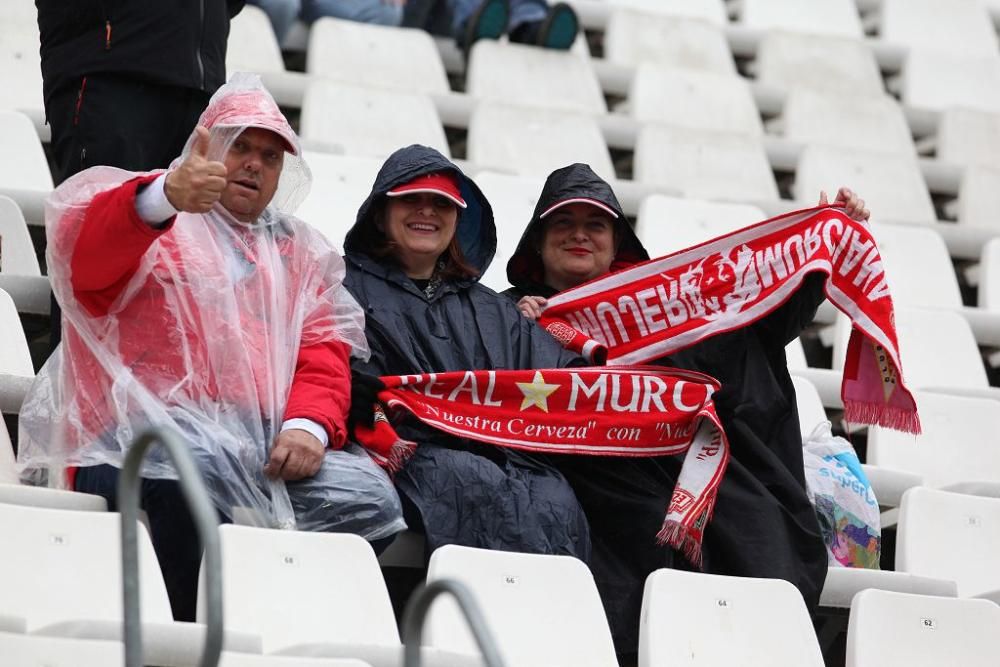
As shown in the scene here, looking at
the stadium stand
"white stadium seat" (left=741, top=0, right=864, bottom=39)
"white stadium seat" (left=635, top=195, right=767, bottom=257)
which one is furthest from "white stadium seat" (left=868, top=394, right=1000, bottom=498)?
"white stadium seat" (left=741, top=0, right=864, bottom=39)

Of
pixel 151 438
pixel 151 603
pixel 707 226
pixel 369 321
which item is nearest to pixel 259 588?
pixel 151 603

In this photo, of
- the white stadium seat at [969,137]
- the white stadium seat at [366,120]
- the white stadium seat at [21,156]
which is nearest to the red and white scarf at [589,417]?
the white stadium seat at [21,156]

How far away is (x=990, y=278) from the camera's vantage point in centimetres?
521

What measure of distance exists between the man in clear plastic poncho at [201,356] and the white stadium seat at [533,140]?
217 cm

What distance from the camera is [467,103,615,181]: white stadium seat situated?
17.3ft

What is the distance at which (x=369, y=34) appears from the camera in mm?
5723

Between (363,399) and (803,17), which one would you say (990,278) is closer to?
(803,17)

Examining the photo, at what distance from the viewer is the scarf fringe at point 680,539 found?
10.3 ft

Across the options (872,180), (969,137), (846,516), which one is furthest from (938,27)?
(846,516)

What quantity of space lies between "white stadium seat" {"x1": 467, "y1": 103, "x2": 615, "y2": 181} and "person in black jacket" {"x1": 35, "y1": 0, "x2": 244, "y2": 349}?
1.88 m

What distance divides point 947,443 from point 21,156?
2389 mm

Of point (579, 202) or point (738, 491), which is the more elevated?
point (579, 202)

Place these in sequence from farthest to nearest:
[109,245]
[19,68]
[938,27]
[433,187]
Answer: [938,27]
[19,68]
[433,187]
[109,245]

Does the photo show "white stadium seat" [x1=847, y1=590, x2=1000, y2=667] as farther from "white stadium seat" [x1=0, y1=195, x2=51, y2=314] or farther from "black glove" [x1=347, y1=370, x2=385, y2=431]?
"white stadium seat" [x1=0, y1=195, x2=51, y2=314]
